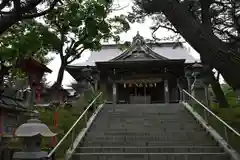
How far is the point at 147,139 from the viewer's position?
404 inches

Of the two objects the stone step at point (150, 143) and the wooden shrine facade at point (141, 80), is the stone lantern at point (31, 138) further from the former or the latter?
the wooden shrine facade at point (141, 80)

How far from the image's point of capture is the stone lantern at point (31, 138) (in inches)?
228

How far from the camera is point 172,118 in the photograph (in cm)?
1291

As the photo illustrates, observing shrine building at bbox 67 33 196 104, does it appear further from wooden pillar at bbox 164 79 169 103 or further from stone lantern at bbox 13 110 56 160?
stone lantern at bbox 13 110 56 160

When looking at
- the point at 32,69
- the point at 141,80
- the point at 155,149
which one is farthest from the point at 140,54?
the point at 32,69

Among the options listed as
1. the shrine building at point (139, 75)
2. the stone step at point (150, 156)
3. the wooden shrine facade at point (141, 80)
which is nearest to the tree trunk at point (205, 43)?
the stone step at point (150, 156)

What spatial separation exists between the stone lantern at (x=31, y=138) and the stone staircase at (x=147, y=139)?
268 centimetres

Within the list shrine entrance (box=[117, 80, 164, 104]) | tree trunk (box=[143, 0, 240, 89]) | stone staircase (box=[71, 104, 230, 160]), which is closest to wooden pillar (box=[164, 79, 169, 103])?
shrine entrance (box=[117, 80, 164, 104])

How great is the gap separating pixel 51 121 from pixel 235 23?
8.84m

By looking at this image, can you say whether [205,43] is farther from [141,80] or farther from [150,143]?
[141,80]

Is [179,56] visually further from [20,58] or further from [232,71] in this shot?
[232,71]

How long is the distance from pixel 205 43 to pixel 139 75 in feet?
60.3

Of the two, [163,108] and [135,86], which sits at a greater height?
[135,86]

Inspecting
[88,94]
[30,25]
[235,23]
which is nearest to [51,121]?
[88,94]
